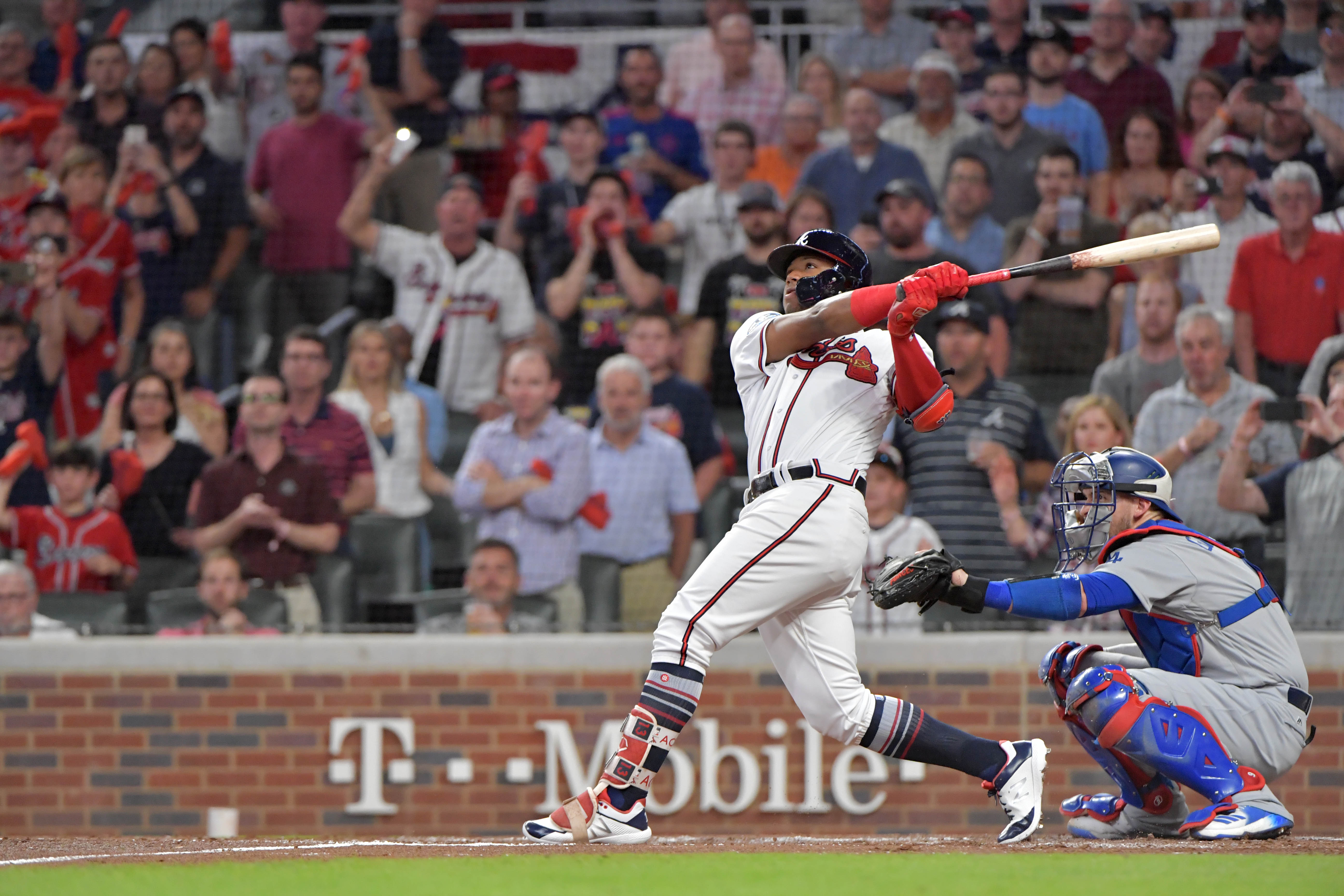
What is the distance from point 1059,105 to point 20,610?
5479 mm

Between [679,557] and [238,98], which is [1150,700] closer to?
[679,557]

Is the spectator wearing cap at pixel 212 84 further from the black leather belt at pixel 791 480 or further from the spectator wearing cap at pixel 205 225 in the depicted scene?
the black leather belt at pixel 791 480

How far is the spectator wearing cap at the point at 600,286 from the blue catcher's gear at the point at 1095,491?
12.0 ft

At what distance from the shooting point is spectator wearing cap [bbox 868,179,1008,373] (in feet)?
24.0

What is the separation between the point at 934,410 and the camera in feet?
13.7

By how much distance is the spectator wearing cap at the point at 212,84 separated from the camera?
29.2 ft

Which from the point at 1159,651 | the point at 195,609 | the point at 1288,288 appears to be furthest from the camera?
the point at 1288,288

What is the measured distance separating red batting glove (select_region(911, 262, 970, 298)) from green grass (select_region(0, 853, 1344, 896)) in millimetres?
1391

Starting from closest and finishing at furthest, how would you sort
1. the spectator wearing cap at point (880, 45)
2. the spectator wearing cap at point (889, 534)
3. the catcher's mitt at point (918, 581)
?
the catcher's mitt at point (918, 581)
the spectator wearing cap at point (889, 534)
the spectator wearing cap at point (880, 45)

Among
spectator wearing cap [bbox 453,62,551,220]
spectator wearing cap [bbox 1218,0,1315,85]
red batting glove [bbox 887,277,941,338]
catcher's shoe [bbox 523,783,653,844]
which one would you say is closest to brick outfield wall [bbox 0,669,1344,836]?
catcher's shoe [bbox 523,783,653,844]

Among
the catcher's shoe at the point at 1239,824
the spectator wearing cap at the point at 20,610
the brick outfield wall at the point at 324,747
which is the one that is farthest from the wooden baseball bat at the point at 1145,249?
the spectator wearing cap at the point at 20,610

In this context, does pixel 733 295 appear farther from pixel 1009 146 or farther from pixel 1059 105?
pixel 1059 105

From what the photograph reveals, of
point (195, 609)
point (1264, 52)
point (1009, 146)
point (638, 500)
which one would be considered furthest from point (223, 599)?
point (1264, 52)

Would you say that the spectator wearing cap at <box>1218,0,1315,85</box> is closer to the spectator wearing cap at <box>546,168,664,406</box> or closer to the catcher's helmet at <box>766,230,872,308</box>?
the spectator wearing cap at <box>546,168,664,406</box>
